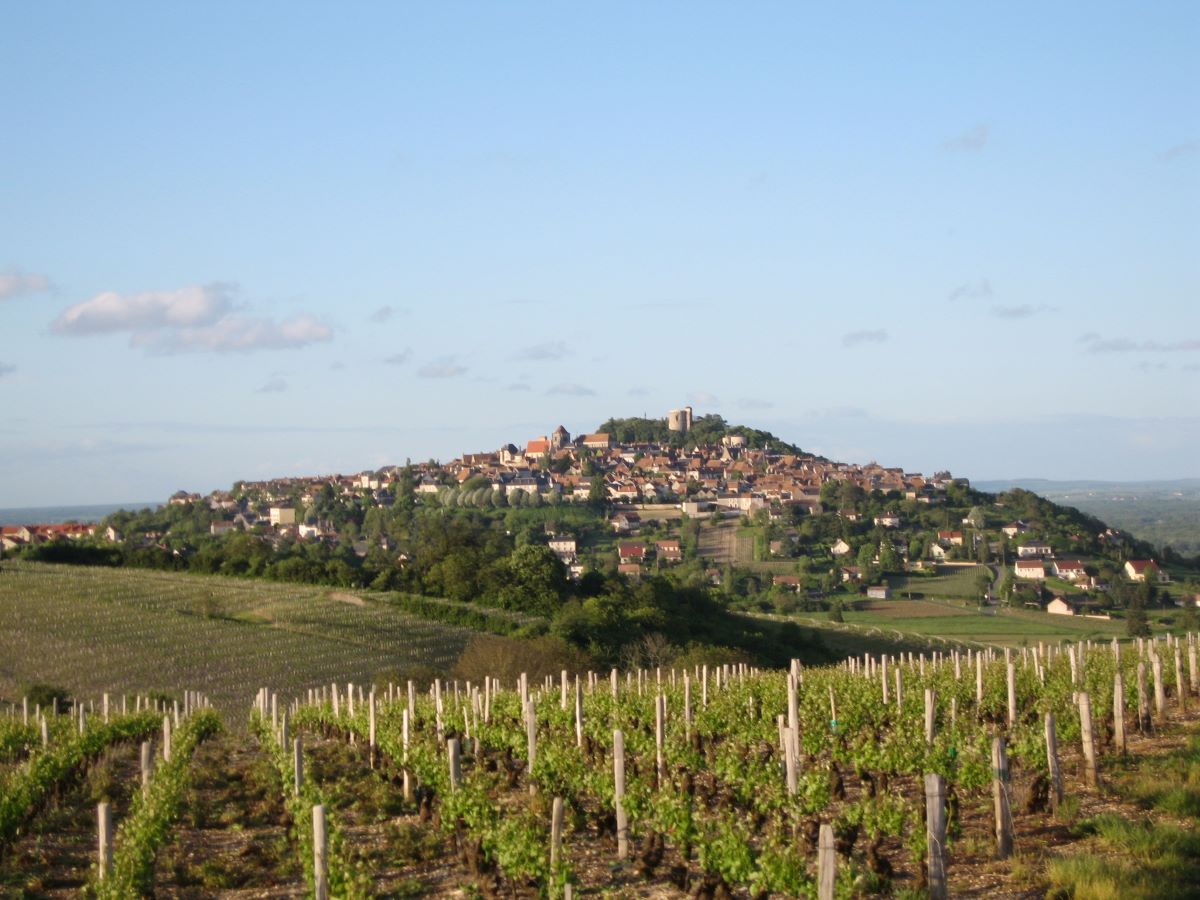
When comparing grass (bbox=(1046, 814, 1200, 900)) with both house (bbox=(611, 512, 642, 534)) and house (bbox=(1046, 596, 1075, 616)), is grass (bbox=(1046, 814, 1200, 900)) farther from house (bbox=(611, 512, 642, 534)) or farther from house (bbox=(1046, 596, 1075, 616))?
house (bbox=(611, 512, 642, 534))

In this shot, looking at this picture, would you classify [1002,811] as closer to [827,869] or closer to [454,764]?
[827,869]

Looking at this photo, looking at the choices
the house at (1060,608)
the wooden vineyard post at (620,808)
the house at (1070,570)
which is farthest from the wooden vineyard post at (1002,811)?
the house at (1070,570)

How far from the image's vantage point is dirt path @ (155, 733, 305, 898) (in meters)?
10.7

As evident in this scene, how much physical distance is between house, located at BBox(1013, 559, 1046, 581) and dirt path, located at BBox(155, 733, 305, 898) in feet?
210

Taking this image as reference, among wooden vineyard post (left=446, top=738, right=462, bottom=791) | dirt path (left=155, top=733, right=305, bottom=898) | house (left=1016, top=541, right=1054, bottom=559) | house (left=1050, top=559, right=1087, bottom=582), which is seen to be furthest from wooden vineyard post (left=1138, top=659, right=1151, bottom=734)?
house (left=1016, top=541, right=1054, bottom=559)

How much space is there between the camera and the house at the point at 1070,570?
73300mm

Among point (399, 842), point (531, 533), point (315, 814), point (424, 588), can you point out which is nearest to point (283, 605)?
point (424, 588)

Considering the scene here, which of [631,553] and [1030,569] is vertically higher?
[631,553]

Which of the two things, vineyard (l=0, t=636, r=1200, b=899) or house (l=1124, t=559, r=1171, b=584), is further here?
house (l=1124, t=559, r=1171, b=584)

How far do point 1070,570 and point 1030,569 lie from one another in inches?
89.3

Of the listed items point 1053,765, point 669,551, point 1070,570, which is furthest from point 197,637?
point 669,551

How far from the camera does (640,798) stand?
36.2 feet

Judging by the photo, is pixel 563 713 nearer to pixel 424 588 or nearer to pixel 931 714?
→ pixel 931 714

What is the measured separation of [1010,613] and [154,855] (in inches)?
2231
